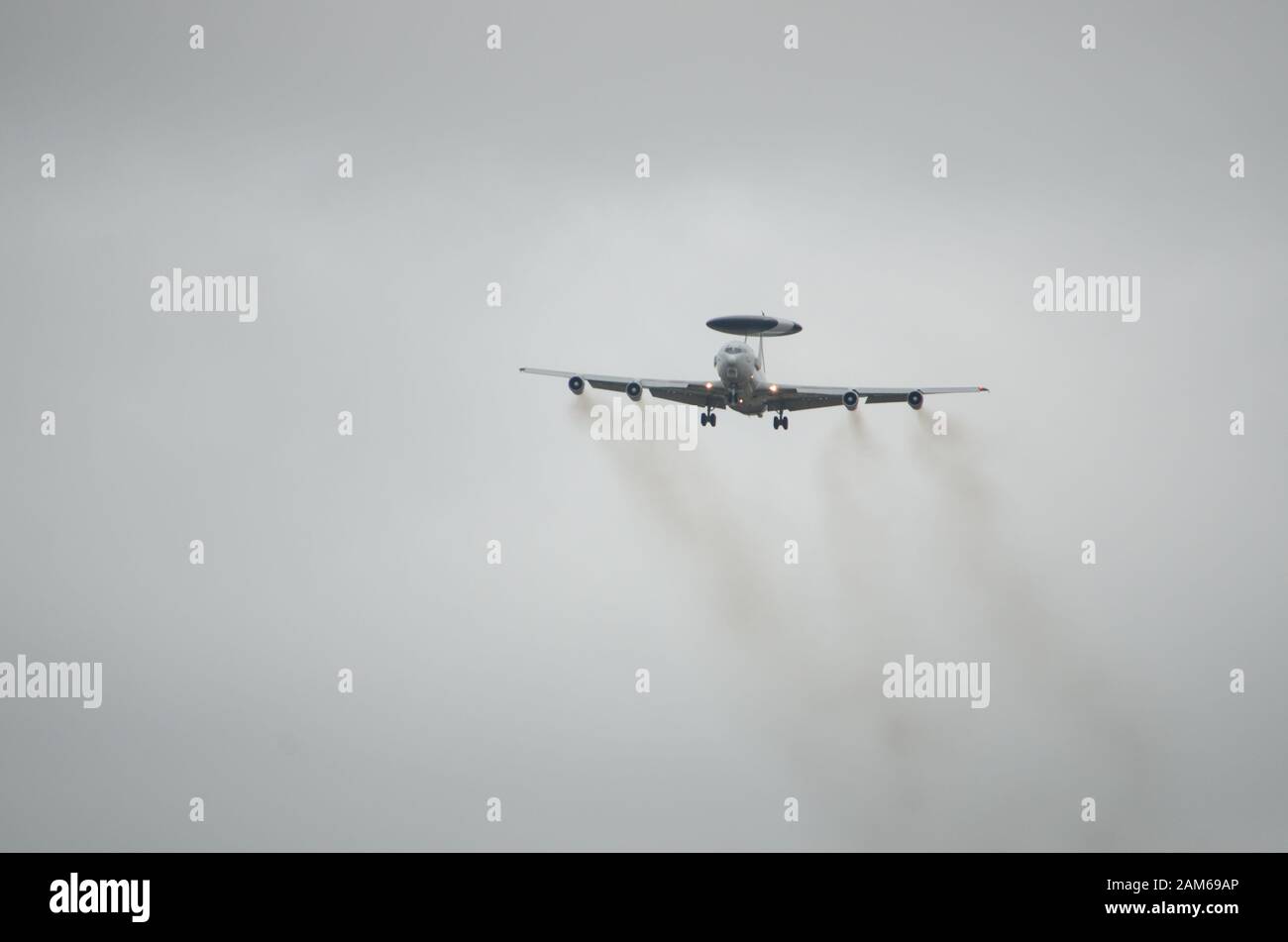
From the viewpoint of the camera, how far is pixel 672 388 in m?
80.2

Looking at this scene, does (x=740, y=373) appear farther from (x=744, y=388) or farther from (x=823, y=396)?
(x=823, y=396)

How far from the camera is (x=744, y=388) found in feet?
257

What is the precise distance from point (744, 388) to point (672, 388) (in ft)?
14.0

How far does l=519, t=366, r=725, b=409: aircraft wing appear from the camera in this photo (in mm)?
79000

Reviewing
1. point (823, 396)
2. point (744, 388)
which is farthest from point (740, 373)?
point (823, 396)

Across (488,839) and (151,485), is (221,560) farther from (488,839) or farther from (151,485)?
(488,839)

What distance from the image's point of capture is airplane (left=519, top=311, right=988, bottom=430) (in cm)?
7681

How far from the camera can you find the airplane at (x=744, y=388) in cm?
7681

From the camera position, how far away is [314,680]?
648 feet

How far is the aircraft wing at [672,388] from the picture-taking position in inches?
3110
